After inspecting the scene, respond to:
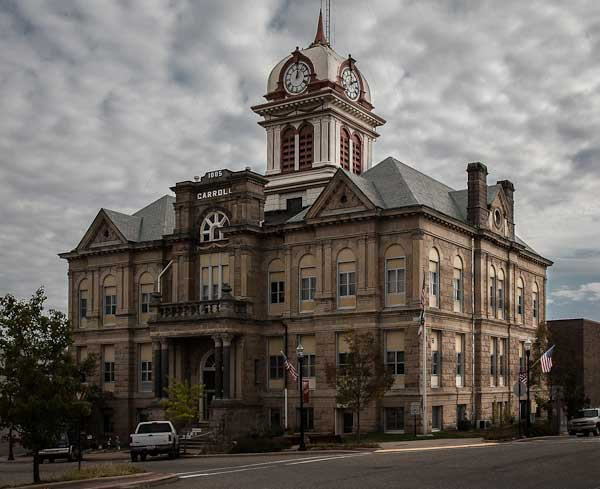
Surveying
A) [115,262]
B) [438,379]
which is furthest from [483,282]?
[115,262]

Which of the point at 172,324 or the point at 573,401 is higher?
the point at 172,324

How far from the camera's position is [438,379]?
51375 millimetres

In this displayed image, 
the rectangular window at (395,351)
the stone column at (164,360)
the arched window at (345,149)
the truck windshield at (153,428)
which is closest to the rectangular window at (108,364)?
the stone column at (164,360)

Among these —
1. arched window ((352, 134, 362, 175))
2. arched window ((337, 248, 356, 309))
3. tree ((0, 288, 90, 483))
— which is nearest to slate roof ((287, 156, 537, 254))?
arched window ((337, 248, 356, 309))

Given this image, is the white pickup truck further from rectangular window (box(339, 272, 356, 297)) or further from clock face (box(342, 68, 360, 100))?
clock face (box(342, 68, 360, 100))

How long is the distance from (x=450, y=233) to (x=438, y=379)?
8.69m

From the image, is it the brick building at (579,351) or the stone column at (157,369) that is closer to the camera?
the stone column at (157,369)

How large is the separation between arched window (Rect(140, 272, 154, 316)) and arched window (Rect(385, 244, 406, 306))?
17.9m

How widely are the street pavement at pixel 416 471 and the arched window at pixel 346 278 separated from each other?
17318mm

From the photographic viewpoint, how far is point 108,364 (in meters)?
62.7

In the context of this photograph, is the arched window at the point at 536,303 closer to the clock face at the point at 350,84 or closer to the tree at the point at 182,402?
the clock face at the point at 350,84

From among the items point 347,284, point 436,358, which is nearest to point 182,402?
point 347,284

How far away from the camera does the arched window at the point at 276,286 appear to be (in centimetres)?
5581

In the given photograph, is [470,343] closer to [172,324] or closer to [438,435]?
[438,435]
